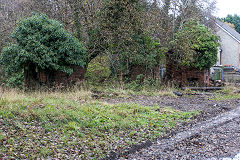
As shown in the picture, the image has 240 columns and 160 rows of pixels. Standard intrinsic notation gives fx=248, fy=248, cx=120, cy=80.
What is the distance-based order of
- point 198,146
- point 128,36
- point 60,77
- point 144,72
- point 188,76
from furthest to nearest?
1. point 188,76
2. point 144,72
3. point 128,36
4. point 60,77
5. point 198,146

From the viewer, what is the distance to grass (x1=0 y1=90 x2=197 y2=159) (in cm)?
567

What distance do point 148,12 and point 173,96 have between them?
658cm

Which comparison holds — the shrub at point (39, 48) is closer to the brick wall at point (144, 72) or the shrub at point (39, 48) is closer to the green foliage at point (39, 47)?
the green foliage at point (39, 47)

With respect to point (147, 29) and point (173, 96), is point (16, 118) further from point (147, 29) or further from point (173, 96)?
point (147, 29)

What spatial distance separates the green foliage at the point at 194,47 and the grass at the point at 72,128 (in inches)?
307

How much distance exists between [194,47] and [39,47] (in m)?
10.3

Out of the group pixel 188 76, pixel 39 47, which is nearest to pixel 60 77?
pixel 39 47

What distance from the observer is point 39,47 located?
1248 cm

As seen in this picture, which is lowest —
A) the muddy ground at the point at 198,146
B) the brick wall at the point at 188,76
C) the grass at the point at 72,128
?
the muddy ground at the point at 198,146

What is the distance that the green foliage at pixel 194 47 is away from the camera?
54.3 feet

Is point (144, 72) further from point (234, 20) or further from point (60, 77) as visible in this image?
point (234, 20)

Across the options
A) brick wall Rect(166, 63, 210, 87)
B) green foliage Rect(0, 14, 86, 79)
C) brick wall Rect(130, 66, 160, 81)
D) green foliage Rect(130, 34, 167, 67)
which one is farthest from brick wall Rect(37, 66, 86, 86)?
brick wall Rect(166, 63, 210, 87)

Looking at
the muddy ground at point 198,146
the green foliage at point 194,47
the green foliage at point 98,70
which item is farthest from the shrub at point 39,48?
the muddy ground at point 198,146

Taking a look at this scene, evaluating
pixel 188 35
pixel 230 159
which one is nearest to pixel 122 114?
pixel 230 159
